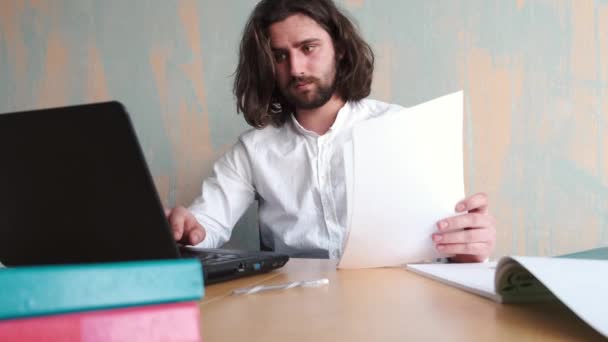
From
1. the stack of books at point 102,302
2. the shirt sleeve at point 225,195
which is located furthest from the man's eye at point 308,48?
the stack of books at point 102,302

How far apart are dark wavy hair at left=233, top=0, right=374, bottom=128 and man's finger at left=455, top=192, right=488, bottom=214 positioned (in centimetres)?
85

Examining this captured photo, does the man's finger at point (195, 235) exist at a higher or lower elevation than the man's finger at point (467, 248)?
higher

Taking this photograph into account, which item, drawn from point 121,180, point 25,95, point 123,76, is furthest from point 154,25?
point 121,180

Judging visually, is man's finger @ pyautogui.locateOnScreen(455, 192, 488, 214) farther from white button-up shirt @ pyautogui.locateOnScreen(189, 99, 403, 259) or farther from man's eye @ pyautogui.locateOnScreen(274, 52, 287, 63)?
man's eye @ pyautogui.locateOnScreen(274, 52, 287, 63)

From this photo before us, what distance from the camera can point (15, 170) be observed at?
625 millimetres

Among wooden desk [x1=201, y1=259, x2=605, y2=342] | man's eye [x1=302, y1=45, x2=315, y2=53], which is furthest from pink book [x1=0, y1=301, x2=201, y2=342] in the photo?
man's eye [x1=302, y1=45, x2=315, y2=53]

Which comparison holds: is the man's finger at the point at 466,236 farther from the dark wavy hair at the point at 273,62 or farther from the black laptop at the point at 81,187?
the dark wavy hair at the point at 273,62

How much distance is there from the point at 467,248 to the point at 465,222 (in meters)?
0.05

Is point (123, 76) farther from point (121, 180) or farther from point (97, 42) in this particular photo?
point (121, 180)

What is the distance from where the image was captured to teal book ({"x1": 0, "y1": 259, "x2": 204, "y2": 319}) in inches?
11.9

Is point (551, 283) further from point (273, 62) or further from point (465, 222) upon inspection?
point (273, 62)

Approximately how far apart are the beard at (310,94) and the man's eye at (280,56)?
9 cm

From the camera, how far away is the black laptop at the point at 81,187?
538 mm

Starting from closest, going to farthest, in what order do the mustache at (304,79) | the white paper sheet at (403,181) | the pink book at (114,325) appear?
the pink book at (114,325) → the white paper sheet at (403,181) → the mustache at (304,79)
